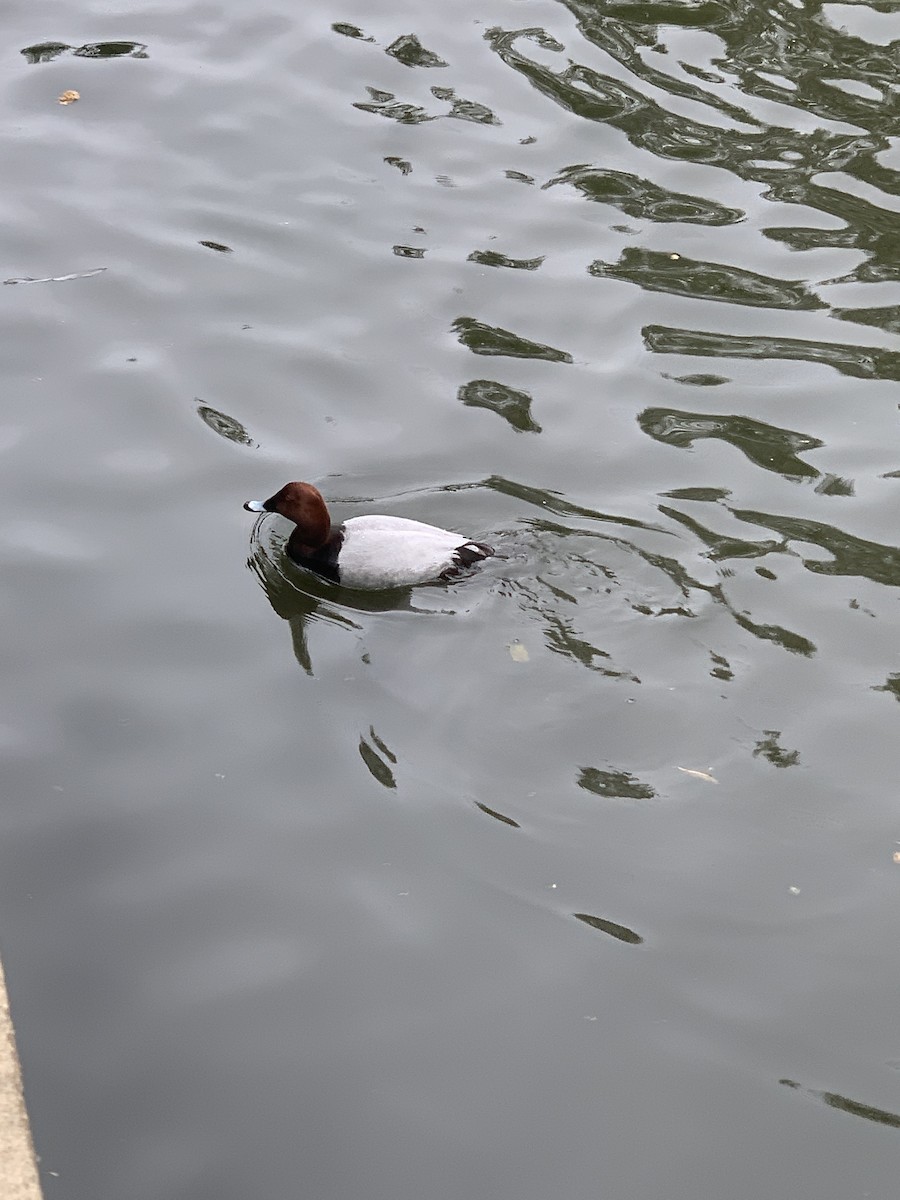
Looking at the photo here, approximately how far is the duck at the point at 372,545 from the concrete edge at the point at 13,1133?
2.57 meters

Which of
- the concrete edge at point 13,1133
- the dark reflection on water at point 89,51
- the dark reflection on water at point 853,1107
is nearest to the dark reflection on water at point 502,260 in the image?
the dark reflection on water at point 89,51

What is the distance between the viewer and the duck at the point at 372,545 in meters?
6.12

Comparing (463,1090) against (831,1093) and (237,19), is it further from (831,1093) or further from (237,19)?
(237,19)

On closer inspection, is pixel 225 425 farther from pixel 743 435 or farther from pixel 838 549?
pixel 838 549

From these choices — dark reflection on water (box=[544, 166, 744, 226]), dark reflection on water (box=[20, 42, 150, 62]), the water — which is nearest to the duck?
the water

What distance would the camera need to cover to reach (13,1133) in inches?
151

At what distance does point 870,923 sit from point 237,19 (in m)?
8.03

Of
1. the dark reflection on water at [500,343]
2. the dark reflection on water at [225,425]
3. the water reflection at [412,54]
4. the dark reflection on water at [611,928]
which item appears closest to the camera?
the dark reflection on water at [611,928]

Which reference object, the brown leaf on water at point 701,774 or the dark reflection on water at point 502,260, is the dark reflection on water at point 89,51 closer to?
the dark reflection on water at point 502,260

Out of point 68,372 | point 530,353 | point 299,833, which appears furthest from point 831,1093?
point 68,372

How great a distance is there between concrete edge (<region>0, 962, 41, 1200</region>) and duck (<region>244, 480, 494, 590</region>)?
2574mm

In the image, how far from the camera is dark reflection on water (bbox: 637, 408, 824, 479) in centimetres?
657

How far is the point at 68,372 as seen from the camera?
281 inches

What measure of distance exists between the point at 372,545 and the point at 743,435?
6.08 feet
